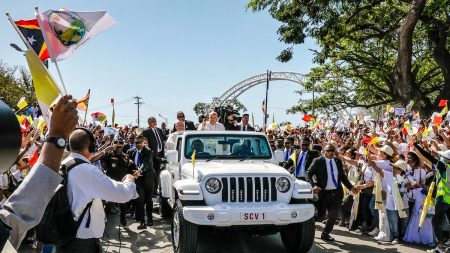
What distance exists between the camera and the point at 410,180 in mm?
8375

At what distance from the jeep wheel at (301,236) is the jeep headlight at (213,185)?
4.70ft

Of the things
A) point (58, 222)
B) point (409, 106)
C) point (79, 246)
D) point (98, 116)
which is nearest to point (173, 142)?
point (79, 246)

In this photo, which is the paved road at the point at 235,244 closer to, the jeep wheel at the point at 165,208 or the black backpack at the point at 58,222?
the jeep wheel at the point at 165,208

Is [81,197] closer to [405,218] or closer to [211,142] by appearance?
[211,142]

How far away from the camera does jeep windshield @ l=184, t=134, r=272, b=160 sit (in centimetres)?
791

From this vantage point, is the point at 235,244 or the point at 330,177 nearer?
the point at 235,244

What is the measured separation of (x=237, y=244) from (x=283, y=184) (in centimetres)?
154

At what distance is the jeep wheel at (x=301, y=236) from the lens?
21.9 ft

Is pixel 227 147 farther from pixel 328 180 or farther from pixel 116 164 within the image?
pixel 116 164

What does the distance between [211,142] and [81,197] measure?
4671 millimetres

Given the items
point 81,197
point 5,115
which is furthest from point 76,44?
point 5,115

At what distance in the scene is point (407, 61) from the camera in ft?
65.7

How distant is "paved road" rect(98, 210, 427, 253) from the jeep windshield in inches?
58.9

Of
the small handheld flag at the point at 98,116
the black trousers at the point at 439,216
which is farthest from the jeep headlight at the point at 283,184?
the small handheld flag at the point at 98,116
